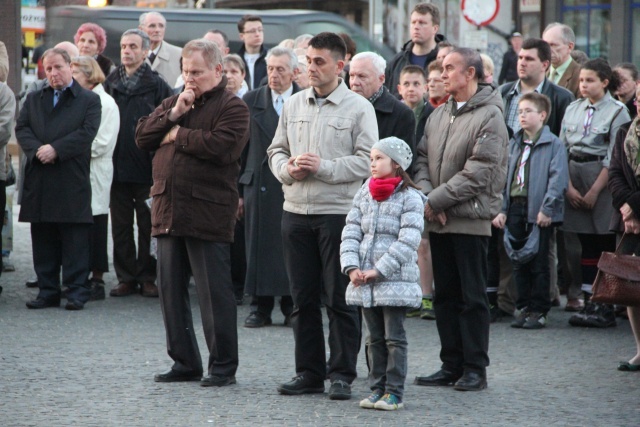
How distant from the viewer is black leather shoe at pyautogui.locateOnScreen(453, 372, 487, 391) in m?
7.86

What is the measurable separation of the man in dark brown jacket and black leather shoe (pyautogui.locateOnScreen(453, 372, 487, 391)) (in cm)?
144

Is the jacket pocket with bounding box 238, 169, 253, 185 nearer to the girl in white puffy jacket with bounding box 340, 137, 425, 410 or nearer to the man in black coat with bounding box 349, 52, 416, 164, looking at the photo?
the man in black coat with bounding box 349, 52, 416, 164

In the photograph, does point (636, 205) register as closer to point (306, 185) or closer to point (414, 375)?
point (414, 375)

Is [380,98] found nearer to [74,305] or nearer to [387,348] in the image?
[387,348]

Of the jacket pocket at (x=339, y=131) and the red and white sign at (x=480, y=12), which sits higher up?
the red and white sign at (x=480, y=12)

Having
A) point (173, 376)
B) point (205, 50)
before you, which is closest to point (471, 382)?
point (173, 376)

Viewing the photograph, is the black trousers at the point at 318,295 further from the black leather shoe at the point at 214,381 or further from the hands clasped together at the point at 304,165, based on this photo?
the black leather shoe at the point at 214,381

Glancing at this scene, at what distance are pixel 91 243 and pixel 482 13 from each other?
9.24m

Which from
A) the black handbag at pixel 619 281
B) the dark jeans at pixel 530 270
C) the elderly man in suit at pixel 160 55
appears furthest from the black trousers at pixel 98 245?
the black handbag at pixel 619 281

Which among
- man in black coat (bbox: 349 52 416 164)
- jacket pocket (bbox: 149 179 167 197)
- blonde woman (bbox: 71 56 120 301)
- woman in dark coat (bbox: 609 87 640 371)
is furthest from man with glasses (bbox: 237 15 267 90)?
jacket pocket (bbox: 149 179 167 197)

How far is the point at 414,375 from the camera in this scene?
8.42 metres

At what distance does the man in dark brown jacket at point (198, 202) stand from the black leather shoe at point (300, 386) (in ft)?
1.44

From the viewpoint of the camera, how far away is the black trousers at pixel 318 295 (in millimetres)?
7668

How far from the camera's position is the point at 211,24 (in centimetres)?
2050
